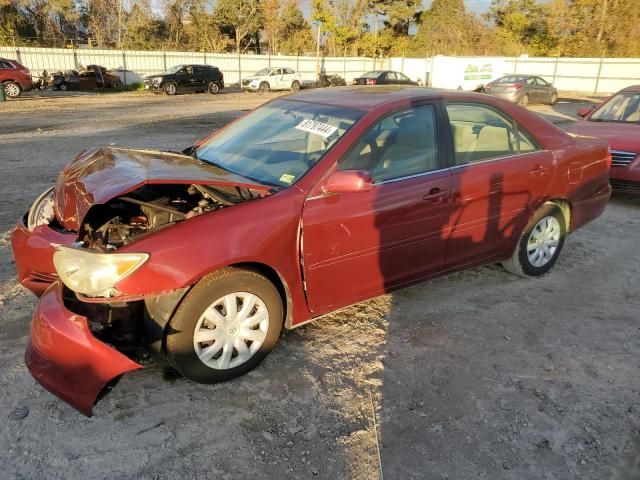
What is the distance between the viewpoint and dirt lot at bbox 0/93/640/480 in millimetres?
2523

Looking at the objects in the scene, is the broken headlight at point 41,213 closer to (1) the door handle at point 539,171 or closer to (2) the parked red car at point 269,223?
(2) the parked red car at point 269,223

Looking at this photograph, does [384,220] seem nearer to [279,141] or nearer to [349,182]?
[349,182]

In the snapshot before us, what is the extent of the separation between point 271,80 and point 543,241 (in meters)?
27.9

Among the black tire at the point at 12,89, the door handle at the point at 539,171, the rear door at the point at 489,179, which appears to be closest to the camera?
the rear door at the point at 489,179

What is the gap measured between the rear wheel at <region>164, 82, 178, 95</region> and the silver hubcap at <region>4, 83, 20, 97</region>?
6747 mm

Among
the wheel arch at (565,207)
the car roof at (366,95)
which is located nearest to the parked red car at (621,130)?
the wheel arch at (565,207)

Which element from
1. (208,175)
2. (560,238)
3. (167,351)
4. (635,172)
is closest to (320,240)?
(208,175)

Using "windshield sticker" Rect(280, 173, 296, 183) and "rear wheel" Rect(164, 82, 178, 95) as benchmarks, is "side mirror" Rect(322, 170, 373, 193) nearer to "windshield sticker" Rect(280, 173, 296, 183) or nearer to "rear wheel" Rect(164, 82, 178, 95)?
"windshield sticker" Rect(280, 173, 296, 183)

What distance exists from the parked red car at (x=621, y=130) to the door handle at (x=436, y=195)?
15.0 feet

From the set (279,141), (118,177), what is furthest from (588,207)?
(118,177)

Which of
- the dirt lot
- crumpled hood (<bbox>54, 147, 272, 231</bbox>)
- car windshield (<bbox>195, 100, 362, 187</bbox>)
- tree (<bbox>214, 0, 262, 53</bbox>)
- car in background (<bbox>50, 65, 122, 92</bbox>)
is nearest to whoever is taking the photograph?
the dirt lot

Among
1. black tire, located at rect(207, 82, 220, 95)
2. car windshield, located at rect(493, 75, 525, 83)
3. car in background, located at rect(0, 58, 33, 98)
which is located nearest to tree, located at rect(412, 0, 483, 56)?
car windshield, located at rect(493, 75, 525, 83)

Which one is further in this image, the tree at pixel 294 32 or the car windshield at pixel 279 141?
the tree at pixel 294 32

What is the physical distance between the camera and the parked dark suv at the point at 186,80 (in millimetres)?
25781
